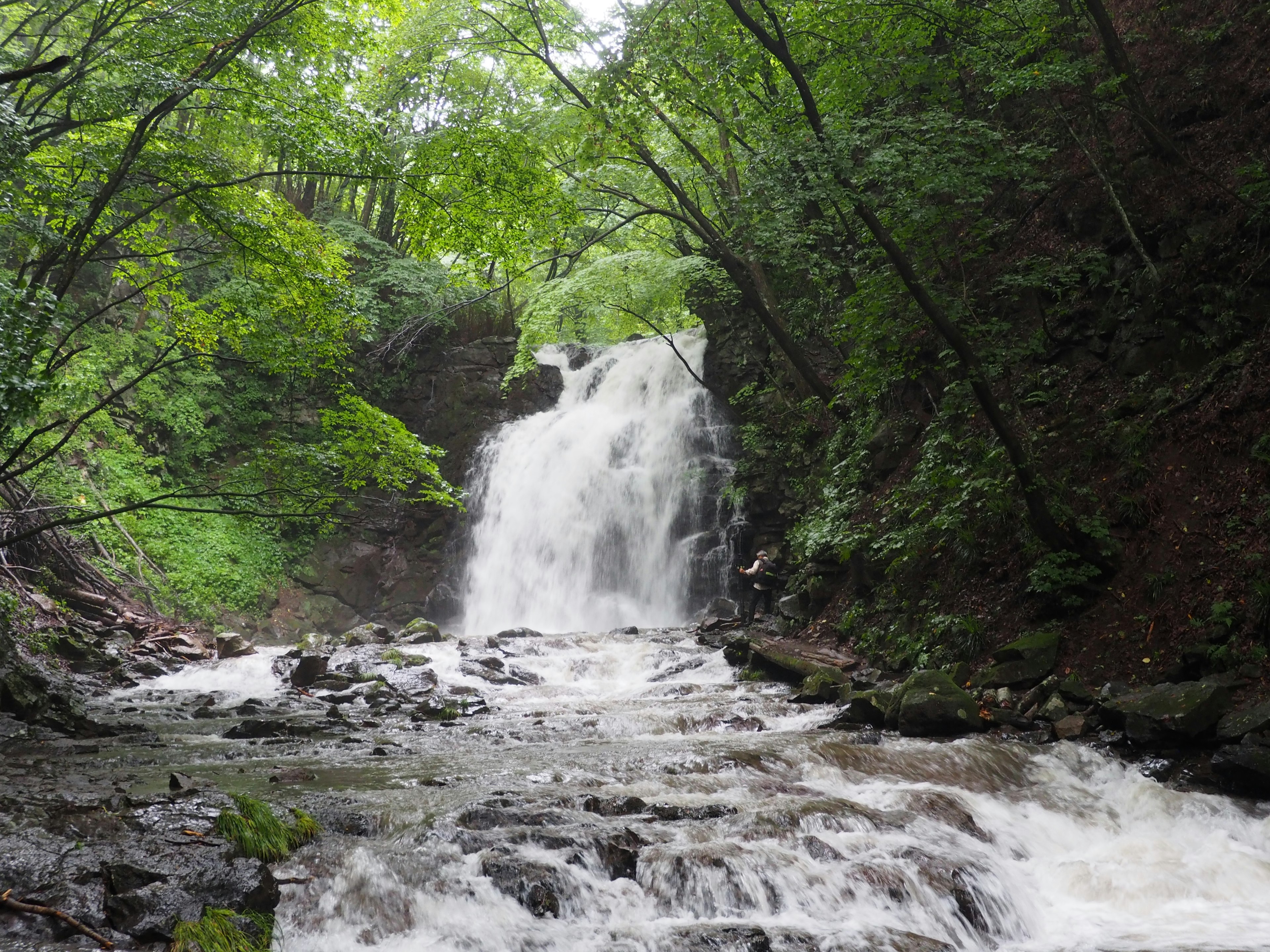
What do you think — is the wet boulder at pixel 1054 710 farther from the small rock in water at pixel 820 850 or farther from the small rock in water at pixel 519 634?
the small rock in water at pixel 519 634

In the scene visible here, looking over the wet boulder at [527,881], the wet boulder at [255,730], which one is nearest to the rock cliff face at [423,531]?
the wet boulder at [255,730]

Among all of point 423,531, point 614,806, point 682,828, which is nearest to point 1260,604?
point 682,828

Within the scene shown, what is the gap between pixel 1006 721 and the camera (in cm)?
713

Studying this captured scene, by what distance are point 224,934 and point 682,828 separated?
2748 mm

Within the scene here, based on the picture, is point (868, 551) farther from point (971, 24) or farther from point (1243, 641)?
point (971, 24)

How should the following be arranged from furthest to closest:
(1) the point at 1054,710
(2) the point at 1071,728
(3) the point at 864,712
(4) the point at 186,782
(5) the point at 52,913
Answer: (3) the point at 864,712 < (1) the point at 1054,710 < (2) the point at 1071,728 < (4) the point at 186,782 < (5) the point at 52,913

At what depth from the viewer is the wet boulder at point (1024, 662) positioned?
294 inches

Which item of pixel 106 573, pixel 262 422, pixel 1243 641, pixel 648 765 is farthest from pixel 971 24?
pixel 262 422

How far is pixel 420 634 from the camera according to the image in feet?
49.8

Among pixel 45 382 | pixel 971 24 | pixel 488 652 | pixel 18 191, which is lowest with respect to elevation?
pixel 488 652

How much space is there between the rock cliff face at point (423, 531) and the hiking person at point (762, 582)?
30.2 ft

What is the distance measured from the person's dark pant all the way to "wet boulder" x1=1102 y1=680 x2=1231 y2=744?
25.9 feet

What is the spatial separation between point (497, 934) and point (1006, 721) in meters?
5.27

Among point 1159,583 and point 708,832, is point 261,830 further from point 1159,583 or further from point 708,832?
point 1159,583
